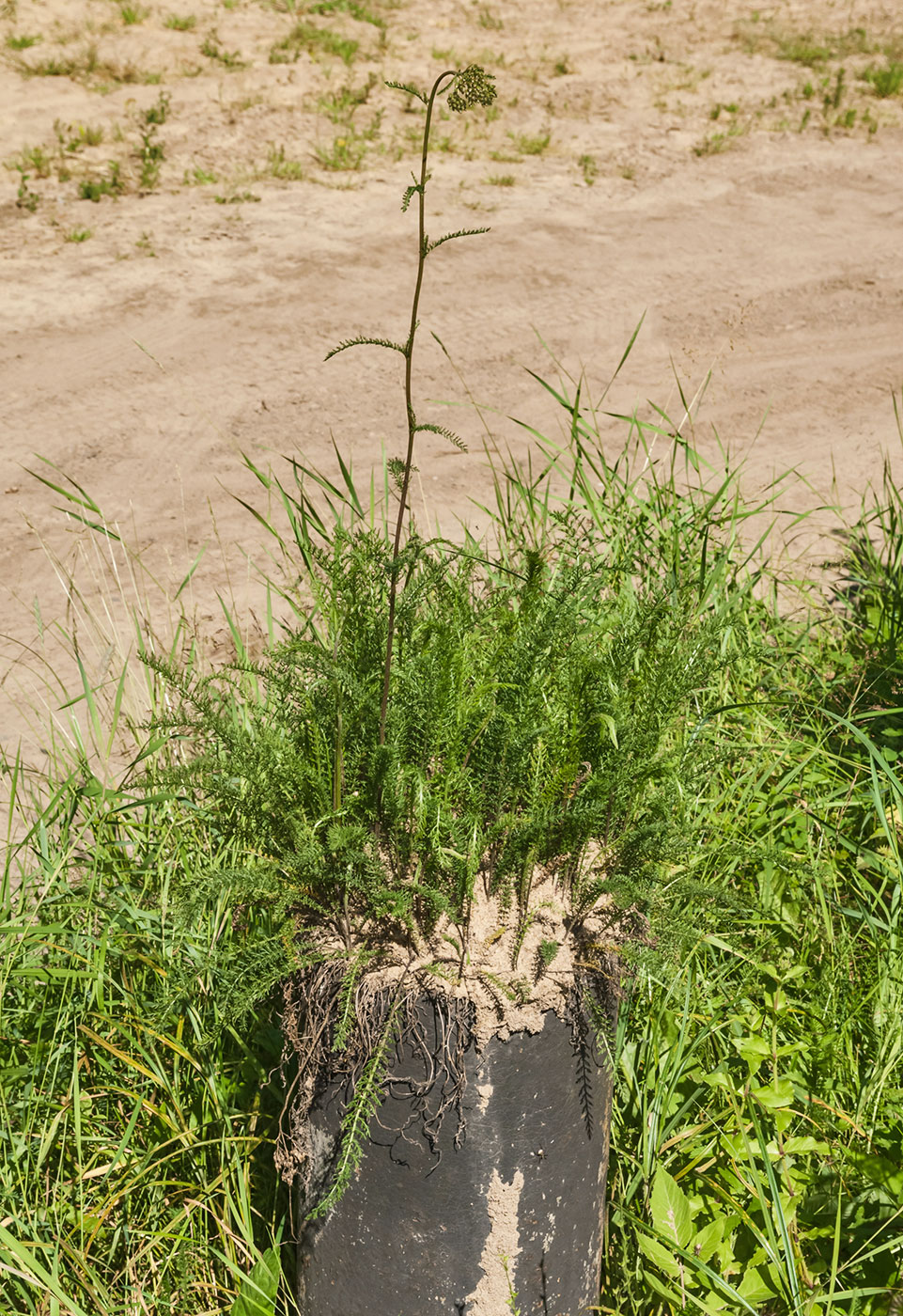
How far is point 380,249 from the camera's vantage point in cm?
601

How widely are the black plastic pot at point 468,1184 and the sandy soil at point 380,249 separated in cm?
169

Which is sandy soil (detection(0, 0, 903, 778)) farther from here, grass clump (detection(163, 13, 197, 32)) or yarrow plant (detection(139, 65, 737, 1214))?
yarrow plant (detection(139, 65, 737, 1214))

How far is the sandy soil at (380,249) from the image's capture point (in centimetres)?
457

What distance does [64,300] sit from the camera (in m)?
5.49

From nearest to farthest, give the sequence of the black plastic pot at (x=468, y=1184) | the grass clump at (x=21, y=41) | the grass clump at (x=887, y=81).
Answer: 1. the black plastic pot at (x=468, y=1184)
2. the grass clump at (x=21, y=41)
3. the grass clump at (x=887, y=81)

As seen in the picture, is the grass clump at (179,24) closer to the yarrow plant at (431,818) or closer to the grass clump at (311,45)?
the grass clump at (311,45)

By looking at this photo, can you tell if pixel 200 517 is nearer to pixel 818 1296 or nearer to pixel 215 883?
pixel 215 883

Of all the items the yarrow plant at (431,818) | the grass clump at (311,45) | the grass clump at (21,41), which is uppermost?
the grass clump at (311,45)

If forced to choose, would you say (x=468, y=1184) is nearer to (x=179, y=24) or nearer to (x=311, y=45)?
(x=311, y=45)

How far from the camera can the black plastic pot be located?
1.70 m

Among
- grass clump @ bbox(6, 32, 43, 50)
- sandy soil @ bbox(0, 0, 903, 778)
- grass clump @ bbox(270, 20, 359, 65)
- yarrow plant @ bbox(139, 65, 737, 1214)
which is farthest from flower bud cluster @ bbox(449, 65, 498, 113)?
grass clump @ bbox(6, 32, 43, 50)

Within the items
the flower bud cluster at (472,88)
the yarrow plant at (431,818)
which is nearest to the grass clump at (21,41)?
the yarrow plant at (431,818)

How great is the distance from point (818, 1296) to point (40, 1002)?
4.99 ft

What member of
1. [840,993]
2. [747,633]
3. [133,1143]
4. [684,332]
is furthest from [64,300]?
[840,993]
